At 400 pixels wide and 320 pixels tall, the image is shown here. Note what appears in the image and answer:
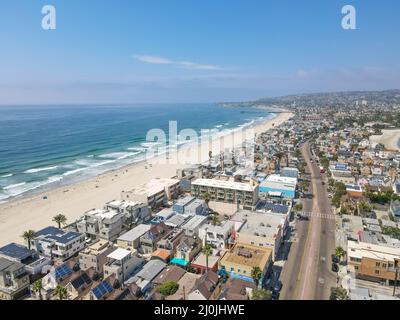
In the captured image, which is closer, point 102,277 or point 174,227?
point 102,277

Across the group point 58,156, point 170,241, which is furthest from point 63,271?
point 58,156

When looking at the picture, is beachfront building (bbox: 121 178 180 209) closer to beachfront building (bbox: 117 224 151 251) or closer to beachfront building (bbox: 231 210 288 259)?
beachfront building (bbox: 117 224 151 251)

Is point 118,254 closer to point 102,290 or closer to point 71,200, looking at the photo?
point 102,290

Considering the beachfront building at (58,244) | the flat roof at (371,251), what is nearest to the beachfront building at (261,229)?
the flat roof at (371,251)

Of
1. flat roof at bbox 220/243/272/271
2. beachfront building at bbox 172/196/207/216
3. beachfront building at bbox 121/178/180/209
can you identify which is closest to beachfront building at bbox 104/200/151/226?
beachfront building at bbox 121/178/180/209

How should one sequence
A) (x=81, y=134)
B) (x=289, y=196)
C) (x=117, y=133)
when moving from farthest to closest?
(x=117, y=133) < (x=81, y=134) < (x=289, y=196)

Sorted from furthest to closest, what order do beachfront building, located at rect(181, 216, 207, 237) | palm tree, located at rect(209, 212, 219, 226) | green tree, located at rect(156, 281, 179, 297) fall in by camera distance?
1. palm tree, located at rect(209, 212, 219, 226)
2. beachfront building, located at rect(181, 216, 207, 237)
3. green tree, located at rect(156, 281, 179, 297)
